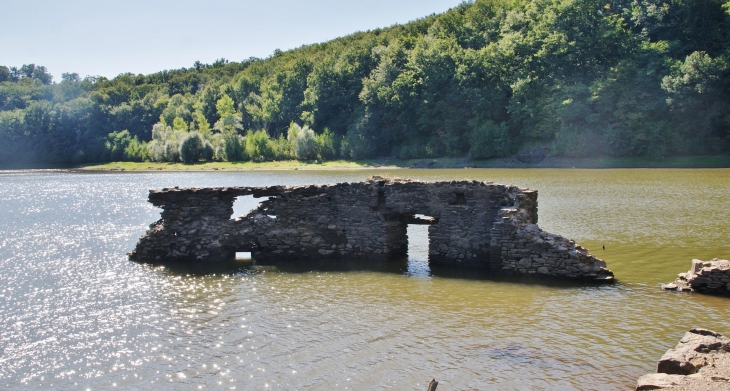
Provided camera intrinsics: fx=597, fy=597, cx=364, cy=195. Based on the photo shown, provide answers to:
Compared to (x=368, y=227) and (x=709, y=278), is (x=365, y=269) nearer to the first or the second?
(x=368, y=227)

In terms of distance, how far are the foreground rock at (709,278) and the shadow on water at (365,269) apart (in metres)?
1.88

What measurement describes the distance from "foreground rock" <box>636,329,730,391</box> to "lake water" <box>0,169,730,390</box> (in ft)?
2.82

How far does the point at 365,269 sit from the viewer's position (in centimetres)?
1950

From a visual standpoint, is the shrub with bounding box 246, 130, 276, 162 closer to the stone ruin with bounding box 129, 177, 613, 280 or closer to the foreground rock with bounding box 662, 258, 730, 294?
the stone ruin with bounding box 129, 177, 613, 280

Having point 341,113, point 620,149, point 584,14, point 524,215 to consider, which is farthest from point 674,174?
point 341,113

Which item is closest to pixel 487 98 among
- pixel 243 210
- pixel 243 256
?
pixel 243 210

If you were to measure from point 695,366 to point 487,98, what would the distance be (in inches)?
3123

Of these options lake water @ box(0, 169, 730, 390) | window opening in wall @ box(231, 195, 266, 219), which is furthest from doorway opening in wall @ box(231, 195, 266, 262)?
lake water @ box(0, 169, 730, 390)

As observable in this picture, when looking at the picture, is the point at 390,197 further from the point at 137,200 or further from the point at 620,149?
the point at 620,149

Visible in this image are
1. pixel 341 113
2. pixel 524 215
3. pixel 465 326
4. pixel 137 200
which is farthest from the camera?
pixel 341 113

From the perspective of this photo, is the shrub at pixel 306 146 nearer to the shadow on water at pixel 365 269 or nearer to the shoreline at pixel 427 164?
the shoreline at pixel 427 164

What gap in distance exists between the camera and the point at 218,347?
12875 millimetres

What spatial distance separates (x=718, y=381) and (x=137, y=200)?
161 ft

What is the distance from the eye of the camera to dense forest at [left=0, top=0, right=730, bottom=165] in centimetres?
6919
